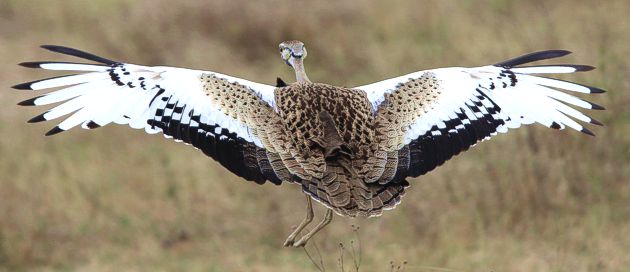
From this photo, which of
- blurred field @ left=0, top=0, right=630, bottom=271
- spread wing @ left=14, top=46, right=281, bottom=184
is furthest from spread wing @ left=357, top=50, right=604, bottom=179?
blurred field @ left=0, top=0, right=630, bottom=271

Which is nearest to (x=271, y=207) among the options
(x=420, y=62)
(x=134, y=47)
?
(x=420, y=62)

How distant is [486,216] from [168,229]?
253cm

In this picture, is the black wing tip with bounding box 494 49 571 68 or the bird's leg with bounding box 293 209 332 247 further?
the black wing tip with bounding box 494 49 571 68

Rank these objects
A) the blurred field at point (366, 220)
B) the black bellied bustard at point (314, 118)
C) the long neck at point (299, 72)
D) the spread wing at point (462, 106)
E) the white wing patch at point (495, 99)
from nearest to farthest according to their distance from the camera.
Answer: the black bellied bustard at point (314, 118), the spread wing at point (462, 106), the white wing patch at point (495, 99), the long neck at point (299, 72), the blurred field at point (366, 220)

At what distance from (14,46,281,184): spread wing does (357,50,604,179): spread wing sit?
0.63 meters

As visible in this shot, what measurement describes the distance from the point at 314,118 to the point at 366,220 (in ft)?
12.7

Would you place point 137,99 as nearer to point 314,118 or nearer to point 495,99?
point 314,118

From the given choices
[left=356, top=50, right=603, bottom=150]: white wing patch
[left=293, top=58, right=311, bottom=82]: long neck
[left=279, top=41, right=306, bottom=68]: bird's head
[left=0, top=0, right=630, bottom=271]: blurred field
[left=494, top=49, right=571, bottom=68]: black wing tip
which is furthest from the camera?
[left=0, top=0, right=630, bottom=271]: blurred field

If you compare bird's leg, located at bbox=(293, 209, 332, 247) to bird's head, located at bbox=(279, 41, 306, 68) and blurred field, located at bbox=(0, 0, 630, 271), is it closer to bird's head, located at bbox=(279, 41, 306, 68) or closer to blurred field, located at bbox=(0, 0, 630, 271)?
bird's head, located at bbox=(279, 41, 306, 68)

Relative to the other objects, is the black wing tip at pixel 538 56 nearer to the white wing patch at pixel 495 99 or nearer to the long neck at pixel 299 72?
the white wing patch at pixel 495 99

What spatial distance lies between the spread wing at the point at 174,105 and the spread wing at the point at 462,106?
2.08 feet

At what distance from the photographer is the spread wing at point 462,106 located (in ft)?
20.3

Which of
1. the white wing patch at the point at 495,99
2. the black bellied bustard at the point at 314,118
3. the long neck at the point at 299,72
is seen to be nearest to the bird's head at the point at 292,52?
the long neck at the point at 299,72

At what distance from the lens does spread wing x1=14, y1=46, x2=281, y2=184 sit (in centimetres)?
593
